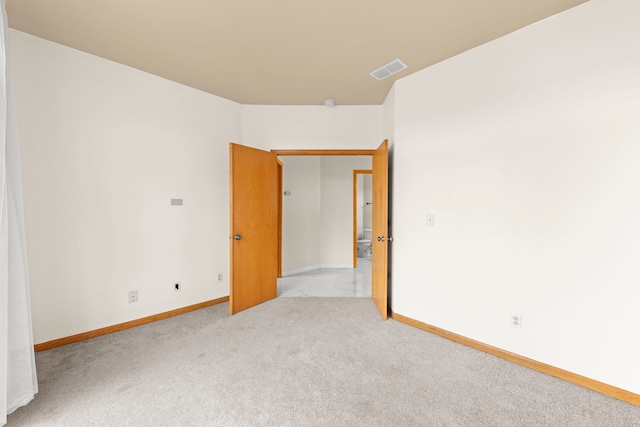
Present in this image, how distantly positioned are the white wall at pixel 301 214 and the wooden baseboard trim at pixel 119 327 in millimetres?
1872

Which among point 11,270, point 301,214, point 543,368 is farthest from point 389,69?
point 11,270

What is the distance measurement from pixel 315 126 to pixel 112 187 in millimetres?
2405

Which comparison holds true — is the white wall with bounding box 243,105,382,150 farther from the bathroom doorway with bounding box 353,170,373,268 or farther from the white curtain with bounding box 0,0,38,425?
the bathroom doorway with bounding box 353,170,373,268

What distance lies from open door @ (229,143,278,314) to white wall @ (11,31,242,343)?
17.3 inches

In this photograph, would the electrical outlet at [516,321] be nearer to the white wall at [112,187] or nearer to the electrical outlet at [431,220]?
the electrical outlet at [431,220]

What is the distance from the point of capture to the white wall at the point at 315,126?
3.67 metres

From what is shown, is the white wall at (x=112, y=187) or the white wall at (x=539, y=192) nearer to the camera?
the white wall at (x=539, y=192)

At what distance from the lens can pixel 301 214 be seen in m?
5.30

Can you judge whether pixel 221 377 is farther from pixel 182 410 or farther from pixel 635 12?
pixel 635 12

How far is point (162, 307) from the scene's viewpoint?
2990mm

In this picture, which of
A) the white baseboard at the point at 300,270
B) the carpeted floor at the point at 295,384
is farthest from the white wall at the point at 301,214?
the carpeted floor at the point at 295,384

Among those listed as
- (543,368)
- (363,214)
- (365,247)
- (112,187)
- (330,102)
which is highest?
(330,102)

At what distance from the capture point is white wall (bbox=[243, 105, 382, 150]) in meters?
3.67

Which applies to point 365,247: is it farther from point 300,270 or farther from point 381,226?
point 381,226
